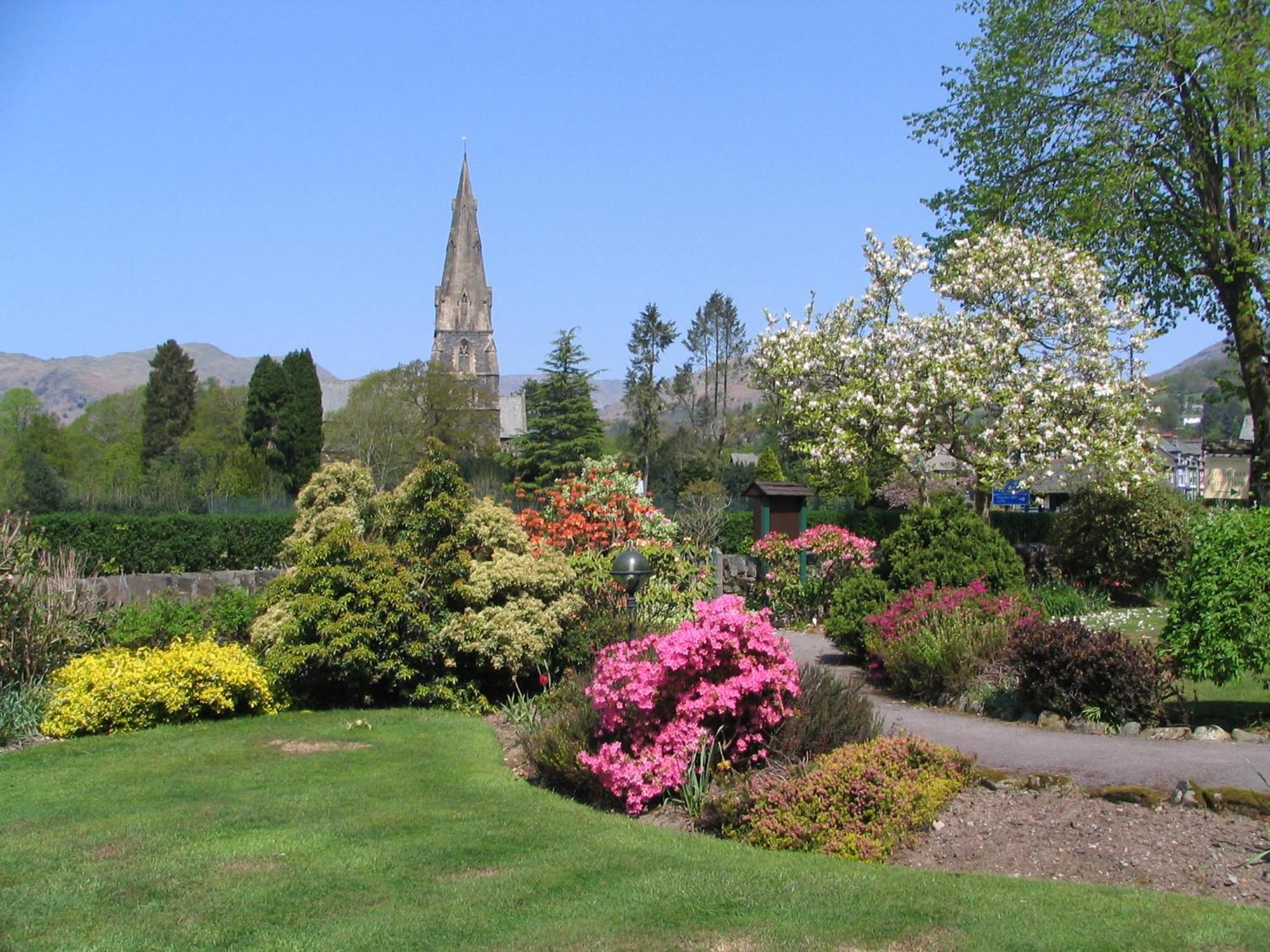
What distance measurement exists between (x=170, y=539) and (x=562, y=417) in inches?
1237

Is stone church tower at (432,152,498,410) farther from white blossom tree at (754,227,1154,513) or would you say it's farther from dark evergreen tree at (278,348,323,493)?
white blossom tree at (754,227,1154,513)

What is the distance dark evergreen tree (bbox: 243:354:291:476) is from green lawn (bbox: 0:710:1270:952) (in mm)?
54742

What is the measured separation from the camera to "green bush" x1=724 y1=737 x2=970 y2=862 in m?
6.96

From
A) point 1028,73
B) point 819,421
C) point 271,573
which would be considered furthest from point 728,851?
point 1028,73

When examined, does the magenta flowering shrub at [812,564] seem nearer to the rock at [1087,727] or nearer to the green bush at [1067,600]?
the green bush at [1067,600]

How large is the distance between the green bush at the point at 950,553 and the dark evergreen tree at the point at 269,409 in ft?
167

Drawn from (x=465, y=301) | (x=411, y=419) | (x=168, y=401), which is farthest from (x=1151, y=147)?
(x=465, y=301)

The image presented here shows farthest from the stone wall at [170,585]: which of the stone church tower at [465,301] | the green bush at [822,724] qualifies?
the stone church tower at [465,301]

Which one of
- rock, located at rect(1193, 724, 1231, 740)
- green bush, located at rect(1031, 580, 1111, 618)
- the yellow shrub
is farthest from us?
green bush, located at rect(1031, 580, 1111, 618)

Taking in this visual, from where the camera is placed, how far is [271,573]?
58.9 ft

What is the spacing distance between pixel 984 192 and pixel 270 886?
23.4m

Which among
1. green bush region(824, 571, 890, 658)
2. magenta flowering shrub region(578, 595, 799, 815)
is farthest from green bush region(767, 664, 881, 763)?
green bush region(824, 571, 890, 658)

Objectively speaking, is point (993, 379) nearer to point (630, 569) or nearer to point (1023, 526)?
point (1023, 526)

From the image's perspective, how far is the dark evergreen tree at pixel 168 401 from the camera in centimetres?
7400
